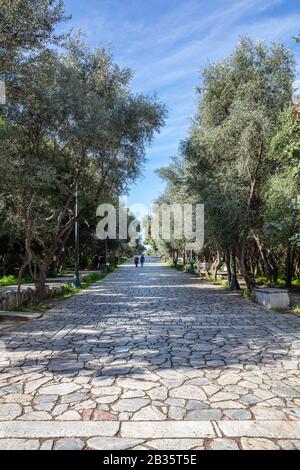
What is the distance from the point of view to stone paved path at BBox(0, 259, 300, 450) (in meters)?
4.11

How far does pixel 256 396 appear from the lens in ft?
17.3

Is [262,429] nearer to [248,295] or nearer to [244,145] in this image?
[244,145]

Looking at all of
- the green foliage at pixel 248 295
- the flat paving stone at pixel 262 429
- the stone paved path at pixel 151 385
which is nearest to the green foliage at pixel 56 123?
the stone paved path at pixel 151 385

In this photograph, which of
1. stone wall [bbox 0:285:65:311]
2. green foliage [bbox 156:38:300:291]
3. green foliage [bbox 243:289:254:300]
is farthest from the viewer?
green foliage [bbox 243:289:254:300]

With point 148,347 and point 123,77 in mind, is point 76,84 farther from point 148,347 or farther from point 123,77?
point 148,347

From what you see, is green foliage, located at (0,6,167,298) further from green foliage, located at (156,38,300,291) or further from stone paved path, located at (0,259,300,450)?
stone paved path, located at (0,259,300,450)

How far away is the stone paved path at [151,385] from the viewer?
4109mm

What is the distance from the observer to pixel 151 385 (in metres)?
5.66

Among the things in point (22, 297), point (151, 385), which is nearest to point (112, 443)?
point (151, 385)

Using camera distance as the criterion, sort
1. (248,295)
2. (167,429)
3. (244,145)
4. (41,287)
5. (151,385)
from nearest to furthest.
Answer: (167,429) < (151,385) < (244,145) < (41,287) < (248,295)

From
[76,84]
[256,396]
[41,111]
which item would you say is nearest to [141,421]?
[256,396]

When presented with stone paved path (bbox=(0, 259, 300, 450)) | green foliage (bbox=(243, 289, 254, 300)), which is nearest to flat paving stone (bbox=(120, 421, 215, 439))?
Answer: stone paved path (bbox=(0, 259, 300, 450))

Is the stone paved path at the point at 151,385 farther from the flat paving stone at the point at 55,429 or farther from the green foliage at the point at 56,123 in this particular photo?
the green foliage at the point at 56,123
